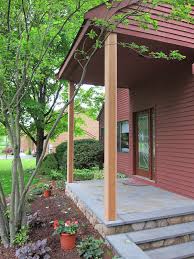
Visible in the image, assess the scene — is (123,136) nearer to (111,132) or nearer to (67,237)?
(111,132)

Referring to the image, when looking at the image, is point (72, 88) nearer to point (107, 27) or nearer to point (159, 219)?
point (107, 27)

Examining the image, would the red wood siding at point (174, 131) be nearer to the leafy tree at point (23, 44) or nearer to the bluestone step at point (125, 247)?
the leafy tree at point (23, 44)

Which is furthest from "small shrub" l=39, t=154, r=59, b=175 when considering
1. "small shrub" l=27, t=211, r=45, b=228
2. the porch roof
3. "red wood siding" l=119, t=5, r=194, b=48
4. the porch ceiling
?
"red wood siding" l=119, t=5, r=194, b=48

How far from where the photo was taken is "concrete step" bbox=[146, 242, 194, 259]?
155 inches

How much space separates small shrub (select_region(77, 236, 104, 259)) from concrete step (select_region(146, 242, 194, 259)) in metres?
0.68

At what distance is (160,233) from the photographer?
432 cm

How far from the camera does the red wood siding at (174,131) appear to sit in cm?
613

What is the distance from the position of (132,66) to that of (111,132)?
9.19 feet

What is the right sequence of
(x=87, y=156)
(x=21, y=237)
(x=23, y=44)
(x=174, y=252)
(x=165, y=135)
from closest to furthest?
(x=174, y=252) → (x=21, y=237) → (x=23, y=44) → (x=165, y=135) → (x=87, y=156)

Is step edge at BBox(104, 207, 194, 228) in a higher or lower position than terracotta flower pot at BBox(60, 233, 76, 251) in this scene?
higher

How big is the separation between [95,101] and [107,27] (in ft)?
33.9

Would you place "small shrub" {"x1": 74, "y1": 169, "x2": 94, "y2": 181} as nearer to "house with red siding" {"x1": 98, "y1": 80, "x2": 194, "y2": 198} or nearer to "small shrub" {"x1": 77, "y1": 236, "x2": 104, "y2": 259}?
"house with red siding" {"x1": 98, "y1": 80, "x2": 194, "y2": 198}

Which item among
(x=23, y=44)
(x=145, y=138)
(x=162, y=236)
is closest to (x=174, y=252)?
(x=162, y=236)

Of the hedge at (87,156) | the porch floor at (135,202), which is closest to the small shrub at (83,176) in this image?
the porch floor at (135,202)
